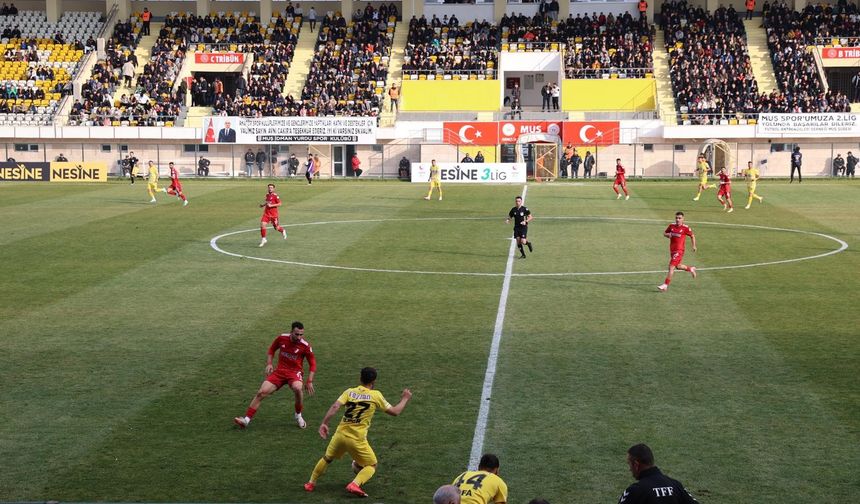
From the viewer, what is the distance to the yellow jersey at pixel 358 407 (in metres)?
12.1

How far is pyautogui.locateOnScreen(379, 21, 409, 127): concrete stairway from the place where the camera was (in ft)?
236

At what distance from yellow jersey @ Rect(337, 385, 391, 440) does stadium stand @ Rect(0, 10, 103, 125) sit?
212ft

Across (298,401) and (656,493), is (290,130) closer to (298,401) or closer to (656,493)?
(298,401)

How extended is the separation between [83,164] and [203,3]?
975 inches

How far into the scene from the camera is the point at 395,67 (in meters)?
78.6

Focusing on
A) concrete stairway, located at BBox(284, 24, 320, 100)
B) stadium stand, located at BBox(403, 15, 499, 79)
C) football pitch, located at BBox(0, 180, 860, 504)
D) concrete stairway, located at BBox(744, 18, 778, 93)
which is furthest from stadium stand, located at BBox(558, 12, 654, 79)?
football pitch, located at BBox(0, 180, 860, 504)

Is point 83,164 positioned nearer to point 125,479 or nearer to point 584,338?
point 584,338

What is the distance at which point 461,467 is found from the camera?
1298cm

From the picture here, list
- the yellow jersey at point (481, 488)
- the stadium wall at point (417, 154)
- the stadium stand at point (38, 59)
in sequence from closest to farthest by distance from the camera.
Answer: the yellow jersey at point (481, 488)
the stadium wall at point (417, 154)
the stadium stand at point (38, 59)

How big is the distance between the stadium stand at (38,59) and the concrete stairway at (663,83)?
40.1 metres

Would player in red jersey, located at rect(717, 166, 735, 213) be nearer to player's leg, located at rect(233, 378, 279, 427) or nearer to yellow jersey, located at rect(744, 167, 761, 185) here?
yellow jersey, located at rect(744, 167, 761, 185)

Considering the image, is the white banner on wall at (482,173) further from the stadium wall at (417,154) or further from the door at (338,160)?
the door at (338,160)

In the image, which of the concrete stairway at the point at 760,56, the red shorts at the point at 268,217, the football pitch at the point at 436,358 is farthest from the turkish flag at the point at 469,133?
the red shorts at the point at 268,217

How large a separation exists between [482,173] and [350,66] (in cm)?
1990
